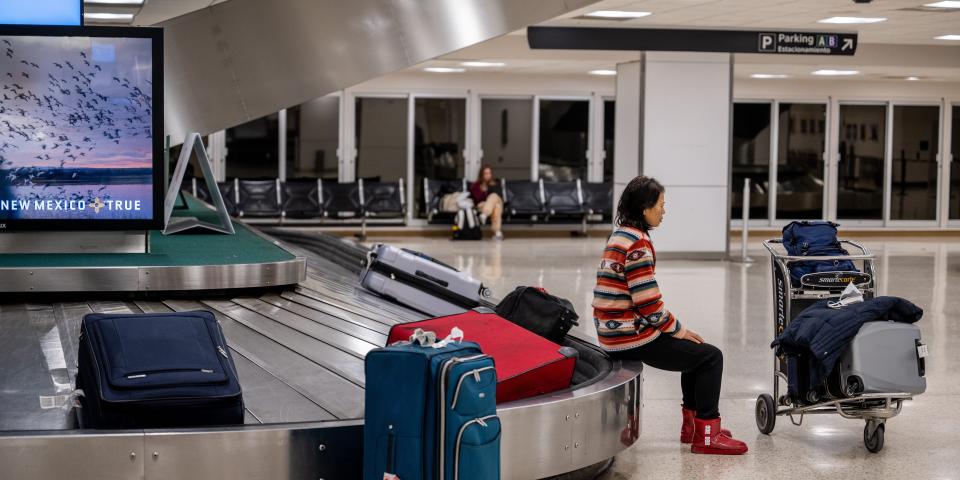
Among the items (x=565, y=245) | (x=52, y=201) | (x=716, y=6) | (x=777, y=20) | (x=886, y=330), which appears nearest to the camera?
(x=886, y=330)

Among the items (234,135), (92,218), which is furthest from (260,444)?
(234,135)

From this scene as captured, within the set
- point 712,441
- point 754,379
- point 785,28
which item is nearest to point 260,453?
point 712,441

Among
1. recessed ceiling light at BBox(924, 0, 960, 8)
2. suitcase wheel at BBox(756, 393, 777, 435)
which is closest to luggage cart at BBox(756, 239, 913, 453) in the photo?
suitcase wheel at BBox(756, 393, 777, 435)

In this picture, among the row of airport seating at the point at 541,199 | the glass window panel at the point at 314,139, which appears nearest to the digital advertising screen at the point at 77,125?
the row of airport seating at the point at 541,199

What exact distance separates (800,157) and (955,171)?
3078mm

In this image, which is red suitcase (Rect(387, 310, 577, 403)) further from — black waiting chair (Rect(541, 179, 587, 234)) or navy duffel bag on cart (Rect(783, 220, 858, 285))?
black waiting chair (Rect(541, 179, 587, 234))

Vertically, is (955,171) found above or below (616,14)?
below

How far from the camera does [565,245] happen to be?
17734 mm

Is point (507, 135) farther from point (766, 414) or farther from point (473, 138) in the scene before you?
point (766, 414)

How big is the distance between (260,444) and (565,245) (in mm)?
14226

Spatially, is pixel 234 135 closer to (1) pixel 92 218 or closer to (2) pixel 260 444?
(1) pixel 92 218

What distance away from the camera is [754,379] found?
6.80m

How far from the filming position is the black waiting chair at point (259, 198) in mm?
18812

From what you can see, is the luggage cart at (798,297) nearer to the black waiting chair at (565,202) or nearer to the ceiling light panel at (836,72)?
the black waiting chair at (565,202)
